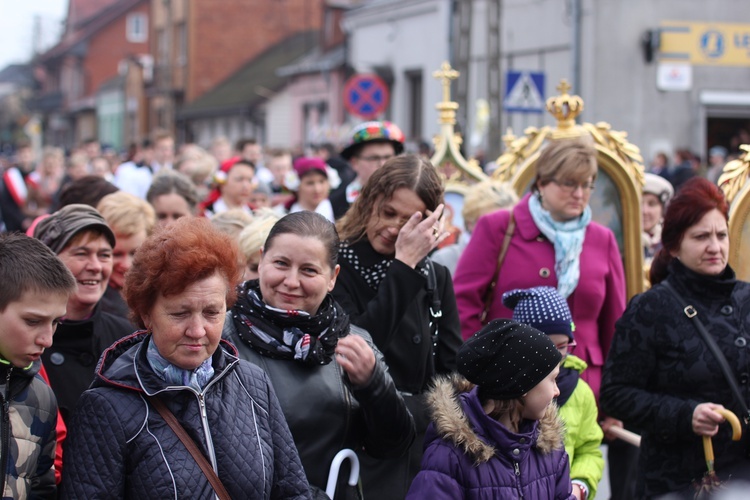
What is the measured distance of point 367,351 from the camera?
360 centimetres

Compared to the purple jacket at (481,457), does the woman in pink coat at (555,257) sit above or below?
above

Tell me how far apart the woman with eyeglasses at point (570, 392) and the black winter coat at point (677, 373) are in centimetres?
22

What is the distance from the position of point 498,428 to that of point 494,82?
14.6 m

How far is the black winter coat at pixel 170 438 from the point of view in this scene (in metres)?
3.04

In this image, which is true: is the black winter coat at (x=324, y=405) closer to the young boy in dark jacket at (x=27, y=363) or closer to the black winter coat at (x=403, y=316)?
the black winter coat at (x=403, y=316)

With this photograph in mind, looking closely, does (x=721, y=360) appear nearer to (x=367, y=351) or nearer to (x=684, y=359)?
(x=684, y=359)

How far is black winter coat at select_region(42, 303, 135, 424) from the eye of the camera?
4.09 meters

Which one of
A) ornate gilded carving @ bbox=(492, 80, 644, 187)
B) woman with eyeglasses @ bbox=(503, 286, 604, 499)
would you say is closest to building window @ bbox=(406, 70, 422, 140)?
ornate gilded carving @ bbox=(492, 80, 644, 187)

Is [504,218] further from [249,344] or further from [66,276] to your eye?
[66,276]

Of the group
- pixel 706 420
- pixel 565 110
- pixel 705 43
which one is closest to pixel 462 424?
pixel 706 420

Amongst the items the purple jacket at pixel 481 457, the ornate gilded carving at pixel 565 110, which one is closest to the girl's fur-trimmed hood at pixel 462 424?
the purple jacket at pixel 481 457

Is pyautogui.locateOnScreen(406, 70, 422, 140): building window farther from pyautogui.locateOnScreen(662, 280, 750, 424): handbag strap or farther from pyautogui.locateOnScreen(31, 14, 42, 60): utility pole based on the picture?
pyautogui.locateOnScreen(31, 14, 42, 60): utility pole

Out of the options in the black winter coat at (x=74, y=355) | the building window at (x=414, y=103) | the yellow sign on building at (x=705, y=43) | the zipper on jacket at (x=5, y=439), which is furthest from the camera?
the building window at (x=414, y=103)

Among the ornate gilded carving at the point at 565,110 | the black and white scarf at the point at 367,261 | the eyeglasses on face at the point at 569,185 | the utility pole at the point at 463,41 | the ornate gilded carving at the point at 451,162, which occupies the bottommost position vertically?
the black and white scarf at the point at 367,261
